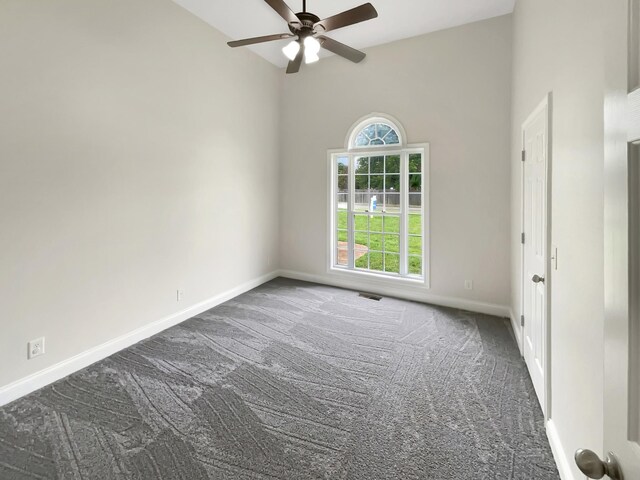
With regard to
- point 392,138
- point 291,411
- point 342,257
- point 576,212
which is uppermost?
point 392,138

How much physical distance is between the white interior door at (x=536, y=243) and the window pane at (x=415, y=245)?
1644 mm

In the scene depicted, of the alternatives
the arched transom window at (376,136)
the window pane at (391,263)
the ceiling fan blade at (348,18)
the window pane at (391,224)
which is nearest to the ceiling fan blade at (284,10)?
the ceiling fan blade at (348,18)

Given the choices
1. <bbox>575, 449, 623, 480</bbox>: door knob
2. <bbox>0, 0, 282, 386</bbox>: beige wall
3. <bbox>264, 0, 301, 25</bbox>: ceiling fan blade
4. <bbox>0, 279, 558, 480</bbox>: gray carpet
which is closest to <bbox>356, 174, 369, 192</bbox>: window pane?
<bbox>0, 0, 282, 386</bbox>: beige wall

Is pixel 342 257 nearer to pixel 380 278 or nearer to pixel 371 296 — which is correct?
pixel 380 278

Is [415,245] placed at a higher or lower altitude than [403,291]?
higher

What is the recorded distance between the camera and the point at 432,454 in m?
1.84

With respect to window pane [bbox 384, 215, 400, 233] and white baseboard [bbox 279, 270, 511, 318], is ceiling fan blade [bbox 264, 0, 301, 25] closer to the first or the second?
window pane [bbox 384, 215, 400, 233]

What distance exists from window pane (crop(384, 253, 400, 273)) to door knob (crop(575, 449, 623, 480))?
4010mm

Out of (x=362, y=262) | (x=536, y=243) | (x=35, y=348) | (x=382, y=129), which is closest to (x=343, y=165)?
(x=382, y=129)

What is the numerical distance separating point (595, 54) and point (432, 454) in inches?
81.8

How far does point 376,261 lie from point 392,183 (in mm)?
1144

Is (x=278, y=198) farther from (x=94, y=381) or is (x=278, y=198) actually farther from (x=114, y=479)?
(x=114, y=479)

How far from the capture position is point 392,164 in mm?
4566

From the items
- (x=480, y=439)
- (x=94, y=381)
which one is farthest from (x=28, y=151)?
(x=480, y=439)
